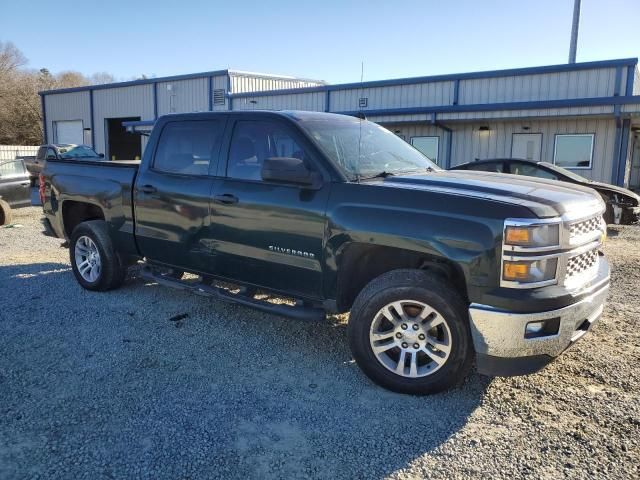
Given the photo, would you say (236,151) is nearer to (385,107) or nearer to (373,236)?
(373,236)

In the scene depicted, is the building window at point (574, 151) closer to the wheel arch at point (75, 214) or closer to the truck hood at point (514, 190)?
the truck hood at point (514, 190)

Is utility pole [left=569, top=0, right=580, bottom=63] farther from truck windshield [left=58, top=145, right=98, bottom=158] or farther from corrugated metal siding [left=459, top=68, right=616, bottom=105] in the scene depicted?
truck windshield [left=58, top=145, right=98, bottom=158]

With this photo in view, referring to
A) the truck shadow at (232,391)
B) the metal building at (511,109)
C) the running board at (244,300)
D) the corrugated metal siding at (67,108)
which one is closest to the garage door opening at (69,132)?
the corrugated metal siding at (67,108)

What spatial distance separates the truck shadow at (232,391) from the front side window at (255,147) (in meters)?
1.55

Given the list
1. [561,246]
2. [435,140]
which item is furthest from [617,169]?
[561,246]

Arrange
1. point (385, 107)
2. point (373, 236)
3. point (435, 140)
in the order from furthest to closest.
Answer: point (385, 107), point (435, 140), point (373, 236)

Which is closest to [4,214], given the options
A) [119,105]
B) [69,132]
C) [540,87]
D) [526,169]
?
[526,169]

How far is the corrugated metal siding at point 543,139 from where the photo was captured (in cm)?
1525

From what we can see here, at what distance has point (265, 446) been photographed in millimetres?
3107

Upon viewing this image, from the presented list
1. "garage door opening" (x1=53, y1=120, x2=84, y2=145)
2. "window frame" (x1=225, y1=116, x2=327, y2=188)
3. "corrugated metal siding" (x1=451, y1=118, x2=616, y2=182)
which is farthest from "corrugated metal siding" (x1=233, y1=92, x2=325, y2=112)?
"window frame" (x1=225, y1=116, x2=327, y2=188)

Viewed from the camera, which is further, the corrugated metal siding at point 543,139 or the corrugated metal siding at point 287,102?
the corrugated metal siding at point 287,102

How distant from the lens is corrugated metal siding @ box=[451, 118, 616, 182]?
15250 mm

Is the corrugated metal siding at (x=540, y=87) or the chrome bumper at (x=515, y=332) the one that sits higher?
the corrugated metal siding at (x=540, y=87)

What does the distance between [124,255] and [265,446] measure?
3.59 m
